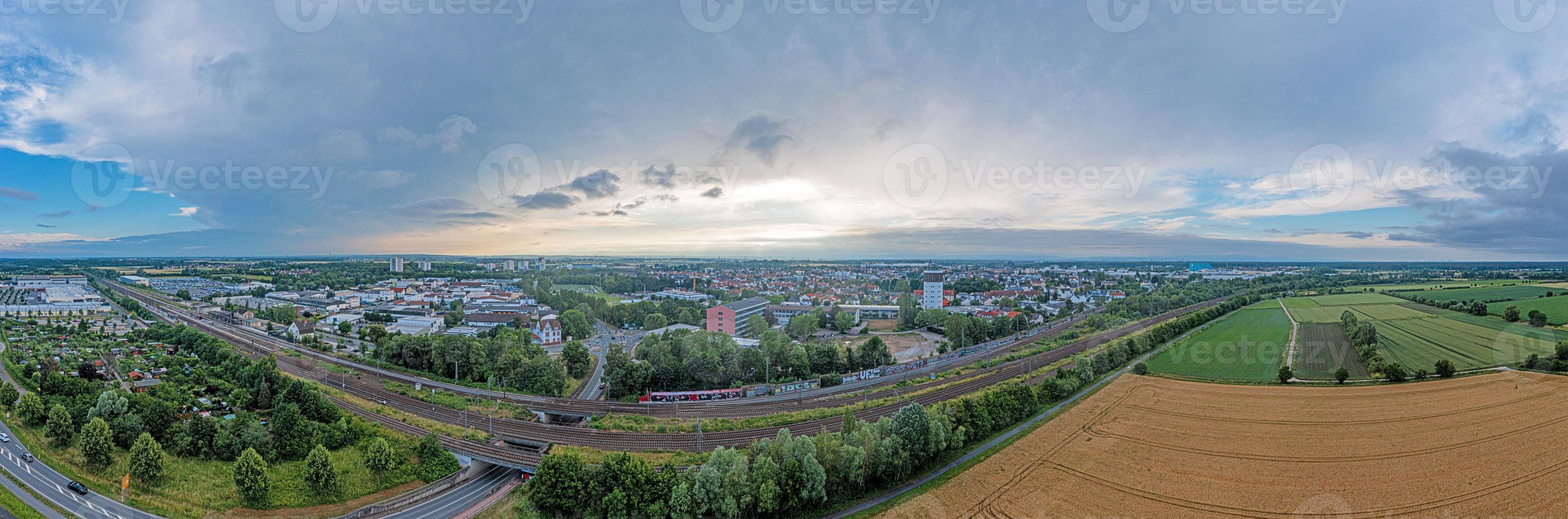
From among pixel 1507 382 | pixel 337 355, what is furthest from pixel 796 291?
pixel 1507 382

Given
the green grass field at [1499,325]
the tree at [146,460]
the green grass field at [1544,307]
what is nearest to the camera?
the tree at [146,460]

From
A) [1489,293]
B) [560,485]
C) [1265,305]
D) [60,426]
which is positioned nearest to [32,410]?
[60,426]

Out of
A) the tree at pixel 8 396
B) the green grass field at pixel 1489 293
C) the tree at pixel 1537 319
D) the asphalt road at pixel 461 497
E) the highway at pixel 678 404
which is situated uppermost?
the green grass field at pixel 1489 293

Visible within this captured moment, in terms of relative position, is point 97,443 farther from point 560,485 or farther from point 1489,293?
point 1489,293

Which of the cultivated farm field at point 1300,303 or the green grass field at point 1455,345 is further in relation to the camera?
the cultivated farm field at point 1300,303

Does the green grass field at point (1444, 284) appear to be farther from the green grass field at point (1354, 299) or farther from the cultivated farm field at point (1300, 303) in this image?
the cultivated farm field at point (1300, 303)

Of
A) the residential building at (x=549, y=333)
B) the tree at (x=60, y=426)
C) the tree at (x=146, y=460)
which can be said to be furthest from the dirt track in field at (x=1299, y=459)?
the residential building at (x=549, y=333)

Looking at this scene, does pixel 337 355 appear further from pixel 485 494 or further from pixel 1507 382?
pixel 1507 382
